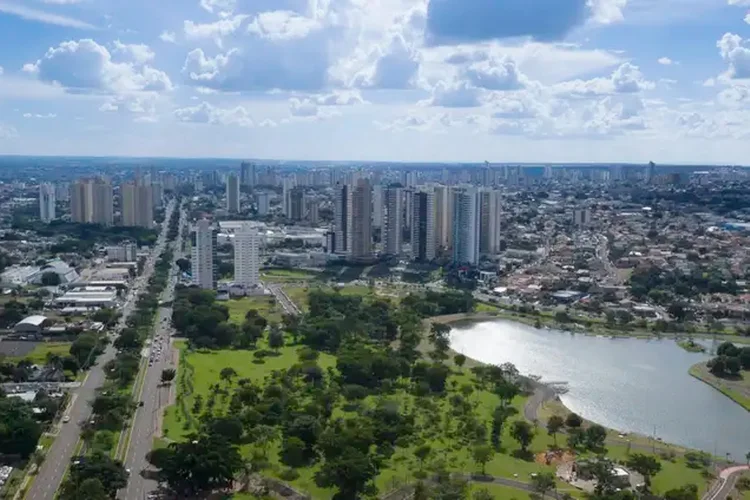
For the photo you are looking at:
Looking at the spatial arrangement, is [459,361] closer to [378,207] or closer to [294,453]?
[294,453]

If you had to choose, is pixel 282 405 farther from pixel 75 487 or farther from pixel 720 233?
pixel 720 233

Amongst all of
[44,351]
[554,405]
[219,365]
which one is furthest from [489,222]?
[44,351]

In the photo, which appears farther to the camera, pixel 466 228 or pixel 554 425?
pixel 466 228

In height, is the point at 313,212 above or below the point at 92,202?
below

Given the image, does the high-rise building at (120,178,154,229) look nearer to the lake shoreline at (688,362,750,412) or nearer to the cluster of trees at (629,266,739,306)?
the cluster of trees at (629,266,739,306)

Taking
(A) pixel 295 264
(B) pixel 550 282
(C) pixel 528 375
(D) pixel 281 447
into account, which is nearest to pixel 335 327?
(C) pixel 528 375

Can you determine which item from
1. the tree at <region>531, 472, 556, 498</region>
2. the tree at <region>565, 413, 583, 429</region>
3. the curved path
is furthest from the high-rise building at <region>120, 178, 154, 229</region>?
the curved path
